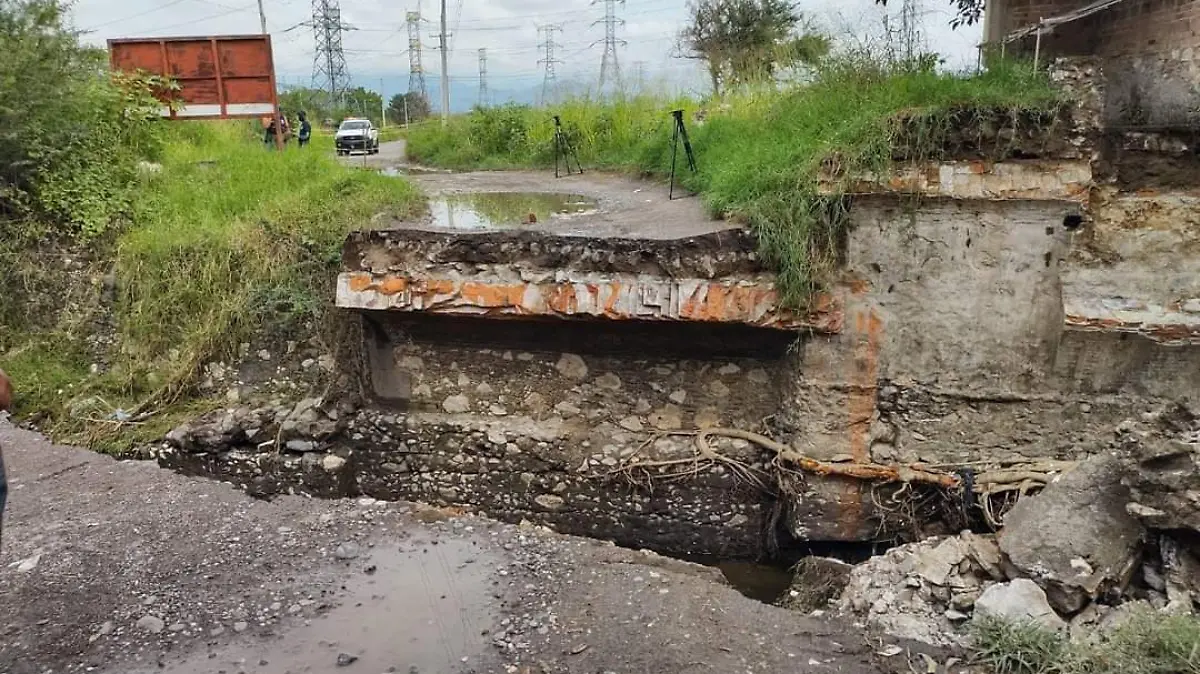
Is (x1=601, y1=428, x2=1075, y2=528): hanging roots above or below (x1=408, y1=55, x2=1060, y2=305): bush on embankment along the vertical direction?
below

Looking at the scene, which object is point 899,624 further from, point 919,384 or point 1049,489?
point 919,384

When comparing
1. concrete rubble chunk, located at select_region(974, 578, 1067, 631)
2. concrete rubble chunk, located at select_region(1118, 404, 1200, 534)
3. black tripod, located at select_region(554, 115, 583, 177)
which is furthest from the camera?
black tripod, located at select_region(554, 115, 583, 177)

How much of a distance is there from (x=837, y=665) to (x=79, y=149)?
729 centimetres

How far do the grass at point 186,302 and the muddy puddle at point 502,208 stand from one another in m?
0.50

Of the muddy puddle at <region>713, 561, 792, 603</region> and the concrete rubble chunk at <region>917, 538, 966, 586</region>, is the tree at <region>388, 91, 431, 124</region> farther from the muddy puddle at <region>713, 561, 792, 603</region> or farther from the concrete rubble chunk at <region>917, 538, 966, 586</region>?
the concrete rubble chunk at <region>917, 538, 966, 586</region>

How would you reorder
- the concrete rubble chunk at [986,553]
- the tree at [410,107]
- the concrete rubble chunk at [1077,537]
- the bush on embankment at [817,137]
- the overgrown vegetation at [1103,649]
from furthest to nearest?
the tree at [410,107] → the bush on embankment at [817,137] → the concrete rubble chunk at [986,553] → the concrete rubble chunk at [1077,537] → the overgrown vegetation at [1103,649]

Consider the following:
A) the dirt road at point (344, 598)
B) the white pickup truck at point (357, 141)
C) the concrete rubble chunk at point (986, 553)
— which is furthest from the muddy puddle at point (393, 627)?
the white pickup truck at point (357, 141)

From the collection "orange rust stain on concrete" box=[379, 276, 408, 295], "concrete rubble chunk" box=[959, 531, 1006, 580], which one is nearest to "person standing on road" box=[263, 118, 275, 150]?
"orange rust stain on concrete" box=[379, 276, 408, 295]

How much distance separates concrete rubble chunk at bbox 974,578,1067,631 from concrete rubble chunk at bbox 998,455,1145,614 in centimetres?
14

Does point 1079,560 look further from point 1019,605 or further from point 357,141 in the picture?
point 357,141

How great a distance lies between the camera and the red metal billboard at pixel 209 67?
29.7ft

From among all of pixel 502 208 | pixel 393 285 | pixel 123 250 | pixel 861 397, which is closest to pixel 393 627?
pixel 393 285

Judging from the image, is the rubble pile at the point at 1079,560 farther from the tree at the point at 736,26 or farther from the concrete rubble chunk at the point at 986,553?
the tree at the point at 736,26

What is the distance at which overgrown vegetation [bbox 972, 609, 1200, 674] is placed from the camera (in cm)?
305
